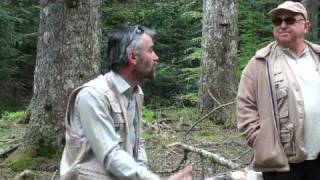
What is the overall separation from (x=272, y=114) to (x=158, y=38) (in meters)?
17.4


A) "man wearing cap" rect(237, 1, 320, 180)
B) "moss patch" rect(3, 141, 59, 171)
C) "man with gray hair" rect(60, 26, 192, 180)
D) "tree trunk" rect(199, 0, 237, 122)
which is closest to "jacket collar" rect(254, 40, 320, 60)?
"man wearing cap" rect(237, 1, 320, 180)

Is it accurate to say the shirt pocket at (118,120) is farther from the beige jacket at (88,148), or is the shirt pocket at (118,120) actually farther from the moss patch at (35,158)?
the moss patch at (35,158)

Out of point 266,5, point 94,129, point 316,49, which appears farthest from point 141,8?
point 94,129

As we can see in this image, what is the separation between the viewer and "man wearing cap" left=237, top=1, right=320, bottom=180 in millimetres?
4211

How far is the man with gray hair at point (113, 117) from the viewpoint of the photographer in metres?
3.14

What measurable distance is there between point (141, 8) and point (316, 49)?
1725cm

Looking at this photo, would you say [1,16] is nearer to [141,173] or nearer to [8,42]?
[8,42]

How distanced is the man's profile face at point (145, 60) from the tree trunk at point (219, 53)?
8325 millimetres

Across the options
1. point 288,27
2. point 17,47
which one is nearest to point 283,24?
point 288,27

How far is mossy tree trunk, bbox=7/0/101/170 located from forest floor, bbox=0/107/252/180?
0.43 metres

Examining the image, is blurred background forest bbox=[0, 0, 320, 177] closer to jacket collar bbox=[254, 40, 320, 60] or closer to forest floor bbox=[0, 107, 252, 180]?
forest floor bbox=[0, 107, 252, 180]

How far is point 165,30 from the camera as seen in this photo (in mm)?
21609

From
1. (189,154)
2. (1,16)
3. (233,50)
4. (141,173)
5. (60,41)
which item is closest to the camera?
(141,173)

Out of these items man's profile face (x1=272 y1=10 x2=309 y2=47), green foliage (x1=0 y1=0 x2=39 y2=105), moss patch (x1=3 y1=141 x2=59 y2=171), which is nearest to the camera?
man's profile face (x1=272 y1=10 x2=309 y2=47)
